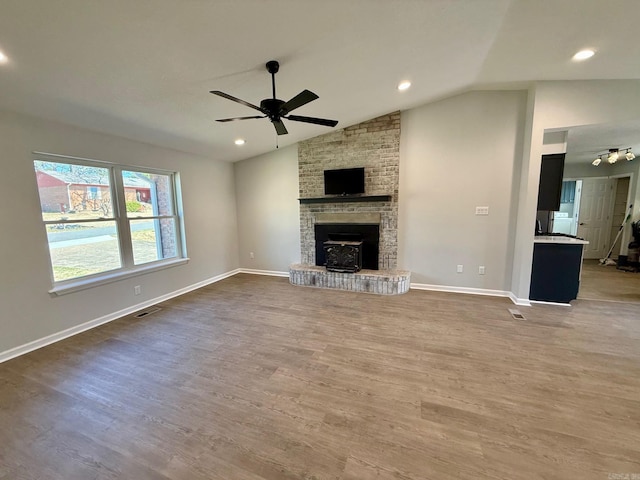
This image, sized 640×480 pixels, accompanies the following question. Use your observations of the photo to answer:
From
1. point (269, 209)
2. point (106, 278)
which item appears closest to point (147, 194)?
point (106, 278)

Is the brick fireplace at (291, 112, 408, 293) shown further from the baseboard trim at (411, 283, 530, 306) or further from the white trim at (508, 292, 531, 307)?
the white trim at (508, 292, 531, 307)

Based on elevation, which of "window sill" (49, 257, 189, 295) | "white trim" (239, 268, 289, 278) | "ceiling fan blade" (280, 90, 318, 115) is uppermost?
"ceiling fan blade" (280, 90, 318, 115)

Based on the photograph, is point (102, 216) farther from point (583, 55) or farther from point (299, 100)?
point (583, 55)

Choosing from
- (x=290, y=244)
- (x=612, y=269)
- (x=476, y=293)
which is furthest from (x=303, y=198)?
(x=612, y=269)

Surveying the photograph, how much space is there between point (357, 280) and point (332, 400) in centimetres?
260

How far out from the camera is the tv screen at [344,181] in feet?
15.0

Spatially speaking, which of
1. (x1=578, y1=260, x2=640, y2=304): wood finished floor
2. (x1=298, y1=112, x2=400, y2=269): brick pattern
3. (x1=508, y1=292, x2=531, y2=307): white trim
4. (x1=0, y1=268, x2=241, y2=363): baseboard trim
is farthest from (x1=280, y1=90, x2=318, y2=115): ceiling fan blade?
(x1=578, y1=260, x2=640, y2=304): wood finished floor

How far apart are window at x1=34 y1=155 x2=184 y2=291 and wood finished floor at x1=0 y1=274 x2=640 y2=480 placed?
0.89 metres

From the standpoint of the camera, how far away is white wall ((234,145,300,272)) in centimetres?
526

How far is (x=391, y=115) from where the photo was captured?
436cm

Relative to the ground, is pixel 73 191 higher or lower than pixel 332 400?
higher

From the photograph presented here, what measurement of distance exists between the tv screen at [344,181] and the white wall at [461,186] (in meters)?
0.74

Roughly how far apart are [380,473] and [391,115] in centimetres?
458

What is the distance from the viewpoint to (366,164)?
462 cm
